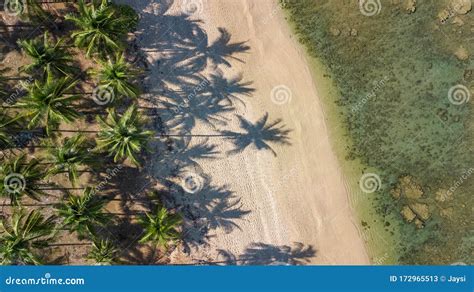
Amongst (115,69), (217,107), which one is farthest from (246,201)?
(115,69)

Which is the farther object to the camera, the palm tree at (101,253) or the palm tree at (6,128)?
the palm tree at (101,253)

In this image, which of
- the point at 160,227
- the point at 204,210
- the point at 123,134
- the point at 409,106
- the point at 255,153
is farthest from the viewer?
the point at 409,106

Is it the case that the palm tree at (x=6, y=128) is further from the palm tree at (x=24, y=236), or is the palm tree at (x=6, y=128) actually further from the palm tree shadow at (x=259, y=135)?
the palm tree shadow at (x=259, y=135)

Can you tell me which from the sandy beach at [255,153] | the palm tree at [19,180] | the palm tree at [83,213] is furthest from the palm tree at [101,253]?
the palm tree at [19,180]

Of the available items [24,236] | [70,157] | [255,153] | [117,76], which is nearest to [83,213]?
[70,157]

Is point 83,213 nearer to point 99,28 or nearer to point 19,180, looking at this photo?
point 19,180
